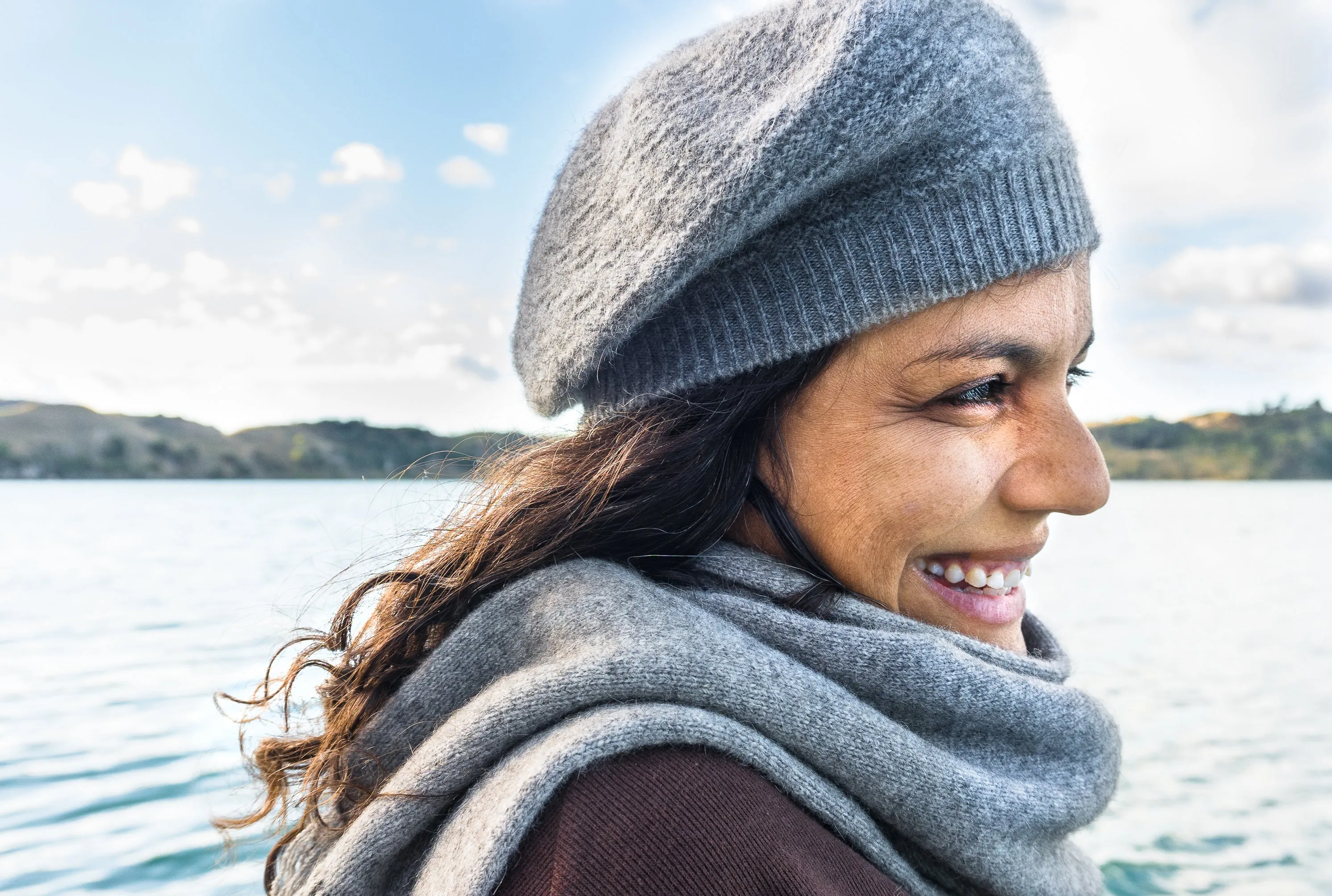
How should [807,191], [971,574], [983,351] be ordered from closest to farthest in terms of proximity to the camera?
[807,191]
[983,351]
[971,574]

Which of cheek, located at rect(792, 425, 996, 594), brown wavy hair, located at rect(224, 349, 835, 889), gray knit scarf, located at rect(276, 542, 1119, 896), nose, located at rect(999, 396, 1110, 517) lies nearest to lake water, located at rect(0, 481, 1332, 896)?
brown wavy hair, located at rect(224, 349, 835, 889)

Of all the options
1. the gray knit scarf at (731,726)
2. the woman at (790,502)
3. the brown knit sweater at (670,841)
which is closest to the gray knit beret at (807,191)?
the woman at (790,502)

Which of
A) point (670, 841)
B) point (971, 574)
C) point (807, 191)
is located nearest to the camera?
point (670, 841)

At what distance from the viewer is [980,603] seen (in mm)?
1482

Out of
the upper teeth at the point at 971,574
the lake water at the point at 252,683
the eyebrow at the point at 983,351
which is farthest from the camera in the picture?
the lake water at the point at 252,683

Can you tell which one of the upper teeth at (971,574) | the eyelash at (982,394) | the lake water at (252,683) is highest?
the eyelash at (982,394)

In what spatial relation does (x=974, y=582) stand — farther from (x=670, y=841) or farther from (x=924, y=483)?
(x=670, y=841)

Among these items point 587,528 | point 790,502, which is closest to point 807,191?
point 790,502

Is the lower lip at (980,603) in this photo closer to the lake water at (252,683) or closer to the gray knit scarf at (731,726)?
the gray knit scarf at (731,726)

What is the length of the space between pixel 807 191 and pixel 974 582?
0.70 m

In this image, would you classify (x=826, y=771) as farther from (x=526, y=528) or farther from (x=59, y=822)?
(x=59, y=822)

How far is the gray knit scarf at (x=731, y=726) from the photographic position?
1.03 metres

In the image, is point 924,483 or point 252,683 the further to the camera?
point 252,683

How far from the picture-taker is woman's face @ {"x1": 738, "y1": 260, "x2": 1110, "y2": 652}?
1.32m
